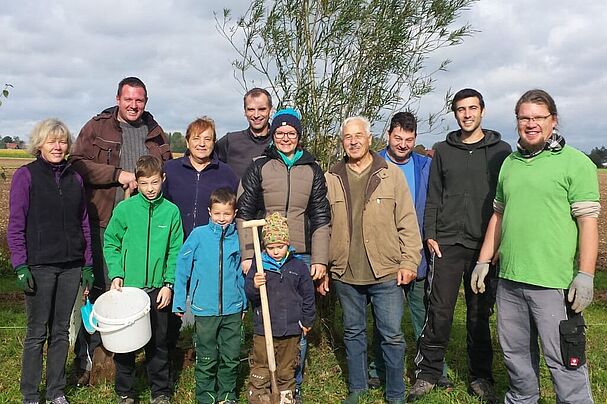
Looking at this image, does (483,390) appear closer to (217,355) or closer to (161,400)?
(217,355)

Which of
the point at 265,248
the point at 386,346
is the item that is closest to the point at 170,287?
the point at 265,248

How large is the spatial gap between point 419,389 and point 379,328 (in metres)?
0.83

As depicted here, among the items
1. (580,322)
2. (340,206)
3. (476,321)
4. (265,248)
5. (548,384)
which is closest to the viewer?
(580,322)

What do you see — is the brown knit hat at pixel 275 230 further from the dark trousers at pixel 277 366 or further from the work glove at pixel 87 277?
the work glove at pixel 87 277

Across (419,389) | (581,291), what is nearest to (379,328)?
(419,389)

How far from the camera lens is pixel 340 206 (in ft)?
15.8

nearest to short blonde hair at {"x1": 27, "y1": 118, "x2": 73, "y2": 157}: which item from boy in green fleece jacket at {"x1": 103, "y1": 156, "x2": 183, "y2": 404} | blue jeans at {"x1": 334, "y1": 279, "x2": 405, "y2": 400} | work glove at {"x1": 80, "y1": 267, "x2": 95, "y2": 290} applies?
boy in green fleece jacket at {"x1": 103, "y1": 156, "x2": 183, "y2": 404}

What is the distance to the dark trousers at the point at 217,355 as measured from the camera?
4.74 metres

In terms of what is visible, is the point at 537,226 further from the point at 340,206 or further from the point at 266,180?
the point at 266,180

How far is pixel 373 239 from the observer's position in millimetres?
4730

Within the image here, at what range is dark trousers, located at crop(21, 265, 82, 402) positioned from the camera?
182 inches

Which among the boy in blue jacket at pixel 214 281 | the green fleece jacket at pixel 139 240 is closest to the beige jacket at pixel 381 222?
the boy in blue jacket at pixel 214 281

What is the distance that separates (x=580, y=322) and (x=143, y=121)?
4069mm

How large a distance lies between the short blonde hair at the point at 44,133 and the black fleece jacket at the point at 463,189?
321 cm
